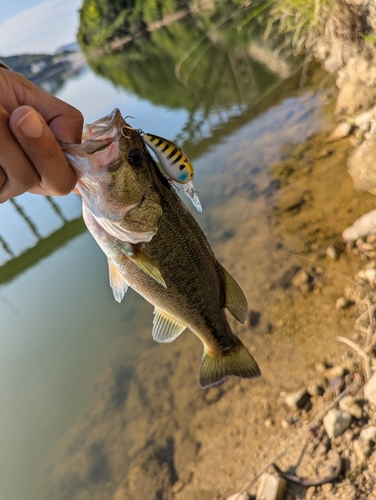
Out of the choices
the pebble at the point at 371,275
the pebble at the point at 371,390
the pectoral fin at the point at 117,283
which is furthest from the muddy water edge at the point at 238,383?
the pectoral fin at the point at 117,283

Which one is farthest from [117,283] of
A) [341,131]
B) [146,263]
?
[341,131]

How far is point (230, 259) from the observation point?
5.33 m

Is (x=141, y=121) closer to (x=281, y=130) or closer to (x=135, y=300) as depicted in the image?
(x=281, y=130)

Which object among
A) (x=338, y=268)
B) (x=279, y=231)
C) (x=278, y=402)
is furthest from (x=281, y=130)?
(x=278, y=402)

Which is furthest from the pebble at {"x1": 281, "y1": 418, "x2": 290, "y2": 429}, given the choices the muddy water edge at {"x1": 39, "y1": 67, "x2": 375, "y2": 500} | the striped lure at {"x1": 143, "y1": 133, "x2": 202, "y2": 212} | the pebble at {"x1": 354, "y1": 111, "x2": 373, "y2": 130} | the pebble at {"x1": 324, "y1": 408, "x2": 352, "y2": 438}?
the pebble at {"x1": 354, "y1": 111, "x2": 373, "y2": 130}

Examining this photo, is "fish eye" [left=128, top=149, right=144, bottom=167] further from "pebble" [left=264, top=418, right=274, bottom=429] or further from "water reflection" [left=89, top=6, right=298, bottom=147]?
"water reflection" [left=89, top=6, right=298, bottom=147]

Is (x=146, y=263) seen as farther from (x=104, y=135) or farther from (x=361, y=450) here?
(x=361, y=450)

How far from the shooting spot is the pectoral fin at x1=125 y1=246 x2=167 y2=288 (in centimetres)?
180

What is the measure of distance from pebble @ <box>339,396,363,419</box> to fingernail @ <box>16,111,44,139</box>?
289cm

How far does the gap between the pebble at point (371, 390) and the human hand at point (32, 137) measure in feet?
→ 8.57

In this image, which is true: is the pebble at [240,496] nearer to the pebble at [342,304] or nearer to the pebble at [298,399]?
the pebble at [298,399]

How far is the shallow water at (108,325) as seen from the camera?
4.20 m

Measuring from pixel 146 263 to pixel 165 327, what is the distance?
1.84 ft

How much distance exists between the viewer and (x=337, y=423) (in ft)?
9.09
